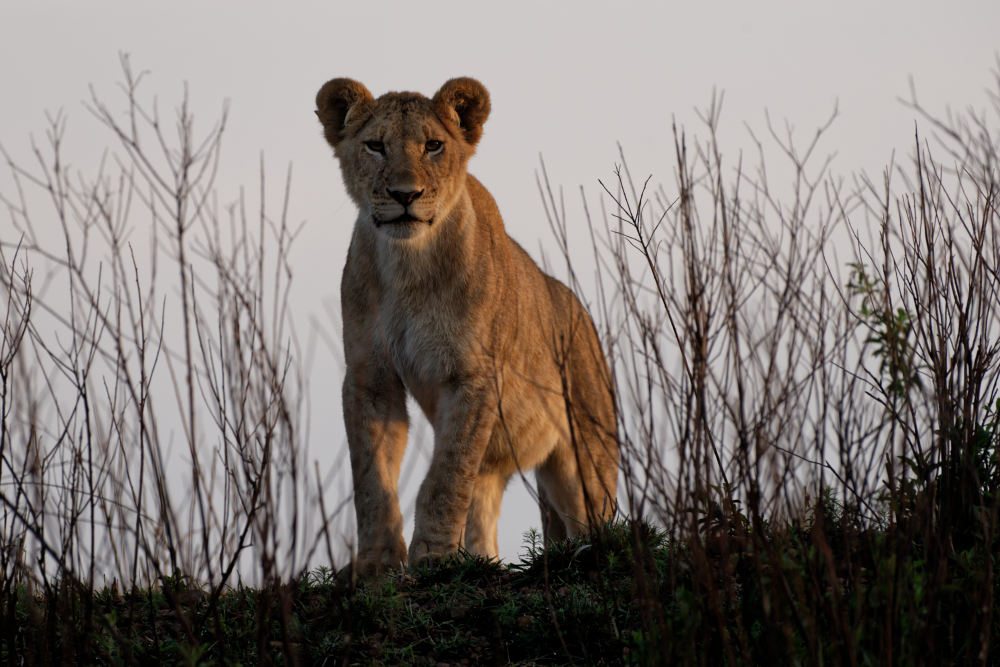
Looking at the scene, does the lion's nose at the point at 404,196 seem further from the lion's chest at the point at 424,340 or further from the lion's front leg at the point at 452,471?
the lion's front leg at the point at 452,471

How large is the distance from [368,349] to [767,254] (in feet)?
7.03

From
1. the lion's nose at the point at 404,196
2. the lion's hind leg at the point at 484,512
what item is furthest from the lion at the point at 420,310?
the lion's hind leg at the point at 484,512

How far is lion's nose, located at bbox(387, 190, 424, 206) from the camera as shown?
15.4 ft

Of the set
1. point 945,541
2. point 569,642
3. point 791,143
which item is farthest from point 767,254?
point 569,642

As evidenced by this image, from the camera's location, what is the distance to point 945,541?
3.60m

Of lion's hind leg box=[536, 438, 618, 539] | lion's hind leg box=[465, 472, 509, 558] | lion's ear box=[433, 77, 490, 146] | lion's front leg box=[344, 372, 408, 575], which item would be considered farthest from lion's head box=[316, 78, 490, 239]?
lion's hind leg box=[536, 438, 618, 539]

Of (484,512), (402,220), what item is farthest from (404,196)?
(484,512)

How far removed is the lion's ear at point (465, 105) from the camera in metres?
5.12

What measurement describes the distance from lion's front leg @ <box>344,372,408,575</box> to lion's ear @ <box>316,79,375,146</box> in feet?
3.82

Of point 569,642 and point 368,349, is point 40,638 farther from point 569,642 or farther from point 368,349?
point 368,349

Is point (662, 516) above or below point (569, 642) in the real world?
above

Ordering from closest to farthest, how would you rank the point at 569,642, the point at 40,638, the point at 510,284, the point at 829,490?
the point at 40,638 < the point at 569,642 < the point at 829,490 < the point at 510,284

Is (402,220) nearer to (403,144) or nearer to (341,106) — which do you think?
(403,144)

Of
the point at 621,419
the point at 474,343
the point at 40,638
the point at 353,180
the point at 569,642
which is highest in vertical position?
the point at 353,180
